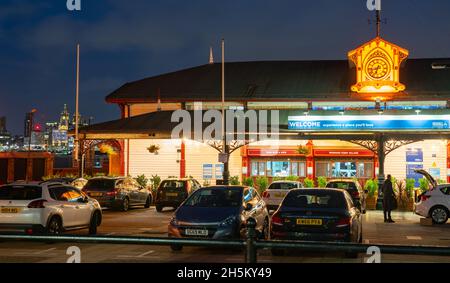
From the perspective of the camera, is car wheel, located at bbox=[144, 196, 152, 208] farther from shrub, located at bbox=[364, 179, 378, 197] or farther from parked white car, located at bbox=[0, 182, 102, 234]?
parked white car, located at bbox=[0, 182, 102, 234]

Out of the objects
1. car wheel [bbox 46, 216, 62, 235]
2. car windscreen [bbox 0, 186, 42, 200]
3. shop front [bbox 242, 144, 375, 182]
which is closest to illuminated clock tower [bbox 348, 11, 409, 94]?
shop front [bbox 242, 144, 375, 182]

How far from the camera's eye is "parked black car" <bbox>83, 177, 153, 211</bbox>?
27.1 metres

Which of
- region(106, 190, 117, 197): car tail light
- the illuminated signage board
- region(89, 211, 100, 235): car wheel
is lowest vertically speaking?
region(89, 211, 100, 235): car wheel

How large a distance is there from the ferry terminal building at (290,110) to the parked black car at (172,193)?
181 inches

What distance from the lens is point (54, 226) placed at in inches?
626

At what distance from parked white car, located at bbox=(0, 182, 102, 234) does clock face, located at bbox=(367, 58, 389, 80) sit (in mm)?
22113

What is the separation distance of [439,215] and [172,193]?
11.1 m

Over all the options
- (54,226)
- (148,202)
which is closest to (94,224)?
(54,226)

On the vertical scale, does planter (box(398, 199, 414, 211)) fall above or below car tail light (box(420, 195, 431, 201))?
below

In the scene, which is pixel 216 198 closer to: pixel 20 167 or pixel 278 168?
pixel 278 168

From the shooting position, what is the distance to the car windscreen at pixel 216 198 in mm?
15359
